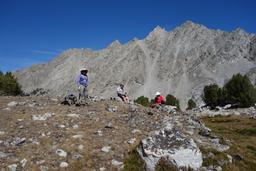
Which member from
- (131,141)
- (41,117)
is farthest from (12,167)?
(131,141)

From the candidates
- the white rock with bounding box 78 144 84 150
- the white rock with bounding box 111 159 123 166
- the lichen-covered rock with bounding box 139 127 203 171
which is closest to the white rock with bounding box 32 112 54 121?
the white rock with bounding box 78 144 84 150

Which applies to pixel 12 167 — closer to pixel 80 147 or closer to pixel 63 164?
pixel 63 164

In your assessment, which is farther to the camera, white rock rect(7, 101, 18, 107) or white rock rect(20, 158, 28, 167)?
white rock rect(7, 101, 18, 107)

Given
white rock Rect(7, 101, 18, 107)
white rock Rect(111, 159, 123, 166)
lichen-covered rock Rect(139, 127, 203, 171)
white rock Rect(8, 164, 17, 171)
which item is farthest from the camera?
white rock Rect(7, 101, 18, 107)

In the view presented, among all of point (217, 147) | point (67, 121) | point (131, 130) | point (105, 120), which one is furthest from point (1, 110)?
point (217, 147)

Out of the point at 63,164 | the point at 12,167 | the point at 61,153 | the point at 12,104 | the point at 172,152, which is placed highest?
the point at 12,104

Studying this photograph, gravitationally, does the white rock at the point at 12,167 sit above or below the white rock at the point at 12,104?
below

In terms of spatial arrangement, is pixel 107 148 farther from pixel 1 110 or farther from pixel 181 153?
pixel 1 110

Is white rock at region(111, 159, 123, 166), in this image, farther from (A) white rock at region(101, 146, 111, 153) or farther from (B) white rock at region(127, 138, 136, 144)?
(B) white rock at region(127, 138, 136, 144)

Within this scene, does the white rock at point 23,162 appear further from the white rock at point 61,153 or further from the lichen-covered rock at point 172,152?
the lichen-covered rock at point 172,152

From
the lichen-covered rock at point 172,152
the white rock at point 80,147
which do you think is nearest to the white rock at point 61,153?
the white rock at point 80,147

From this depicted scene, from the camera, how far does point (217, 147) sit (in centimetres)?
1866

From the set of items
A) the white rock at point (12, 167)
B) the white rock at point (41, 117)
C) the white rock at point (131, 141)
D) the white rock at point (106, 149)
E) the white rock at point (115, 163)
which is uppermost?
the white rock at point (41, 117)

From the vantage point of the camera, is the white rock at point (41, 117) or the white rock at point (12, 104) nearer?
the white rock at point (41, 117)
